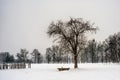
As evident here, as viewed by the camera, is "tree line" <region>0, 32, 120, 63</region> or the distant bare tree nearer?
"tree line" <region>0, 32, 120, 63</region>

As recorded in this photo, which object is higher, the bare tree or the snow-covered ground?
the bare tree

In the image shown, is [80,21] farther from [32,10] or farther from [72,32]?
[32,10]

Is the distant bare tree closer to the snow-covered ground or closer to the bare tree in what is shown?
the bare tree

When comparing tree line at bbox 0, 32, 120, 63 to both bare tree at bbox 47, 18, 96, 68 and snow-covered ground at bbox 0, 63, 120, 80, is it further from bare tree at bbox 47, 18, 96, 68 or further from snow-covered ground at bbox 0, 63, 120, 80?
snow-covered ground at bbox 0, 63, 120, 80

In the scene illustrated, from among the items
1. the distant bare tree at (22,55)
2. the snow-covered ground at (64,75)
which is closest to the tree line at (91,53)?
the distant bare tree at (22,55)

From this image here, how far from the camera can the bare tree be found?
31.5m

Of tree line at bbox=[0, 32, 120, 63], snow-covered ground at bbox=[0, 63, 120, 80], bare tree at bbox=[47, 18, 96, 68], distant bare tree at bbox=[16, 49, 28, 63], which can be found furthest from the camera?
distant bare tree at bbox=[16, 49, 28, 63]

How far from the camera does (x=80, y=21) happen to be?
32344 millimetres

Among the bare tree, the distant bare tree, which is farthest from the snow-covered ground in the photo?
the distant bare tree

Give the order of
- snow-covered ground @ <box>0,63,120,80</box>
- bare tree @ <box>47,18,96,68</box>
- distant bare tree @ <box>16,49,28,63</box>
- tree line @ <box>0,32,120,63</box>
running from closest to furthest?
snow-covered ground @ <box>0,63,120,80</box> → bare tree @ <box>47,18,96,68</box> → tree line @ <box>0,32,120,63</box> → distant bare tree @ <box>16,49,28,63</box>

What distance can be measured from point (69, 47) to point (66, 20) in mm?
4479

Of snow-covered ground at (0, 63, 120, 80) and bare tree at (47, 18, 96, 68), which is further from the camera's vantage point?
bare tree at (47, 18, 96, 68)

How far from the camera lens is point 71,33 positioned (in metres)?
31.6

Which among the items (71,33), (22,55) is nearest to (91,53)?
(22,55)
